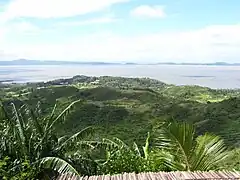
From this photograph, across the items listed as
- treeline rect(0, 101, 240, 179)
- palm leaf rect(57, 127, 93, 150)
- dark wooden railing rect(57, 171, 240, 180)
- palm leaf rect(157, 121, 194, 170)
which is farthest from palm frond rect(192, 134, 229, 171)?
palm leaf rect(57, 127, 93, 150)

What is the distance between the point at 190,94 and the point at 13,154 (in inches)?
2144

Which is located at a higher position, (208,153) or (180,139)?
(180,139)

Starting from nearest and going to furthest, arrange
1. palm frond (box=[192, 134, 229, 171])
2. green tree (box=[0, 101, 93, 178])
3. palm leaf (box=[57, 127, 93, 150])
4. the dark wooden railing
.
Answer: the dark wooden railing < palm frond (box=[192, 134, 229, 171]) < green tree (box=[0, 101, 93, 178]) < palm leaf (box=[57, 127, 93, 150])

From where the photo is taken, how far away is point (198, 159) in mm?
4887

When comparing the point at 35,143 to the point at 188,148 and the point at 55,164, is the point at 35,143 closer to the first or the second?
the point at 55,164

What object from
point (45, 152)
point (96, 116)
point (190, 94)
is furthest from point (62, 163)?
point (190, 94)

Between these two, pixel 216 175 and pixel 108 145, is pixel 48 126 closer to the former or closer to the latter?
pixel 108 145

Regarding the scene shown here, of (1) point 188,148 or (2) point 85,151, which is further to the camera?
(2) point 85,151

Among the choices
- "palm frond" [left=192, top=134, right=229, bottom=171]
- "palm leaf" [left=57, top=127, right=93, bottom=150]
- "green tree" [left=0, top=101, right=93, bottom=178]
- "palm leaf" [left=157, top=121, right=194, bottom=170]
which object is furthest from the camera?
"palm leaf" [left=57, top=127, right=93, bottom=150]

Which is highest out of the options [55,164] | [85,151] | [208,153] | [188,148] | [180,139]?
[180,139]

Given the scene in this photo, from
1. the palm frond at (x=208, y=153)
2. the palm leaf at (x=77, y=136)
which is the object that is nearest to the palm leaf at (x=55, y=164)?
the palm leaf at (x=77, y=136)

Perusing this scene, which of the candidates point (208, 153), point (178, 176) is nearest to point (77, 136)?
point (208, 153)

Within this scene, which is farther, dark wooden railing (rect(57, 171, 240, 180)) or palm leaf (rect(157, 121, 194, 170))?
palm leaf (rect(157, 121, 194, 170))

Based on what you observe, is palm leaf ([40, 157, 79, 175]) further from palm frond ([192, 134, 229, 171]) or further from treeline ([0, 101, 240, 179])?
palm frond ([192, 134, 229, 171])
